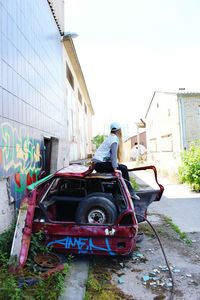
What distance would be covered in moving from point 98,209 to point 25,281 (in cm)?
152

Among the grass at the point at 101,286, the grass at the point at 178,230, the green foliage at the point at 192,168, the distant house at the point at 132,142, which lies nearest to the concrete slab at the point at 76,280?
the grass at the point at 101,286

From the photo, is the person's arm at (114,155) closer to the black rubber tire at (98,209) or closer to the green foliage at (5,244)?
the black rubber tire at (98,209)

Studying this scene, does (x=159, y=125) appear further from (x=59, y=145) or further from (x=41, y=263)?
(x=41, y=263)

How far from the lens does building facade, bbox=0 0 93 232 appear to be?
507 centimetres

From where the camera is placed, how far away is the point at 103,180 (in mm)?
5363

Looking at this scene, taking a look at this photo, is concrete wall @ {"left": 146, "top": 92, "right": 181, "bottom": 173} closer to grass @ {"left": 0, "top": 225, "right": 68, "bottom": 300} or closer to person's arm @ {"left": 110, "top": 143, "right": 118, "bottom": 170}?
person's arm @ {"left": 110, "top": 143, "right": 118, "bottom": 170}

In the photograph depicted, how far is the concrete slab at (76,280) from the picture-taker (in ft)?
11.3

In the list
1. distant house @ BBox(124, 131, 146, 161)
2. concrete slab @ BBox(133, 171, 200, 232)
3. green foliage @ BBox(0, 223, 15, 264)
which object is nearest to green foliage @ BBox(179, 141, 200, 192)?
concrete slab @ BBox(133, 171, 200, 232)

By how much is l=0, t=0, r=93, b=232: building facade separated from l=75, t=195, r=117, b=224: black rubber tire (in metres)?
1.32

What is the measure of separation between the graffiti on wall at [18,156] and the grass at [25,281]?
1295 millimetres

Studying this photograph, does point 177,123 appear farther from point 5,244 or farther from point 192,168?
point 5,244

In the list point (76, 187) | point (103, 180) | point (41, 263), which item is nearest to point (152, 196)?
point (103, 180)

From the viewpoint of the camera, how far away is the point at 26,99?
6.45 metres

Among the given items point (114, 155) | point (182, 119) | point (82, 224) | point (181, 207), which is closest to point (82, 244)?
point (82, 224)
